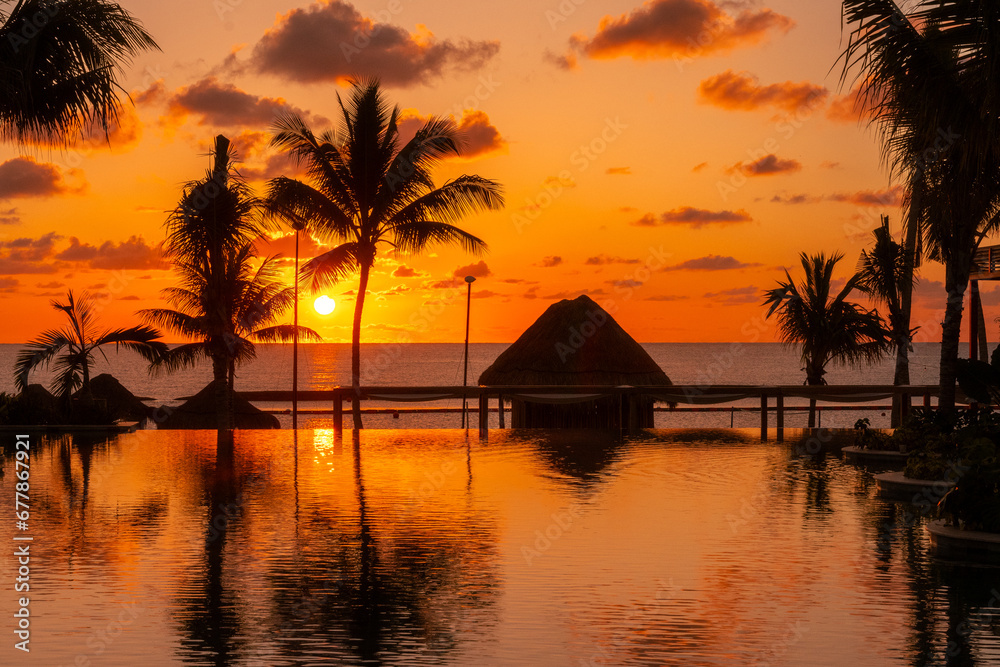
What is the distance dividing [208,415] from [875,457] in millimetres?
27849

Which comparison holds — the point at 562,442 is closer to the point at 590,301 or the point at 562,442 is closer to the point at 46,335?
the point at 46,335

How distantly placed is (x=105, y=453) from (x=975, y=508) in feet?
46.5

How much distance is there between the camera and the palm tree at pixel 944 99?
37.4 feet

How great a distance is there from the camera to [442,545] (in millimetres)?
9555

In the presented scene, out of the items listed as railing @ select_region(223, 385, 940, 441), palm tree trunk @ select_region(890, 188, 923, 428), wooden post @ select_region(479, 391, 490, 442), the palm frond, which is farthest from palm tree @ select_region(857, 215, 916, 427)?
the palm frond

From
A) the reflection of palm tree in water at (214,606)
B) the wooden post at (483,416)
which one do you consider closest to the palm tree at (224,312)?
the wooden post at (483,416)

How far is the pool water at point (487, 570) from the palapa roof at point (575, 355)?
652 inches

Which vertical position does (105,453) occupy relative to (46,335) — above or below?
below

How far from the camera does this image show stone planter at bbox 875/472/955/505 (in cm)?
1251

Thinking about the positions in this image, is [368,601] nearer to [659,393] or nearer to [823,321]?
[659,393]

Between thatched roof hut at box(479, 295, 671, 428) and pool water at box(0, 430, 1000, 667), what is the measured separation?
1652 cm

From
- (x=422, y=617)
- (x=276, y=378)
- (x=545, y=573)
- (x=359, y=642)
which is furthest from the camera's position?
(x=276, y=378)

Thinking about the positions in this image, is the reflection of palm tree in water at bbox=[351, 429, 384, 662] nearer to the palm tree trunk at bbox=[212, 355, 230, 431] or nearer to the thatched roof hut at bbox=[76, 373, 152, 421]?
the palm tree trunk at bbox=[212, 355, 230, 431]

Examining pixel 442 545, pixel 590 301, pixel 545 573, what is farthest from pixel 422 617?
pixel 590 301
